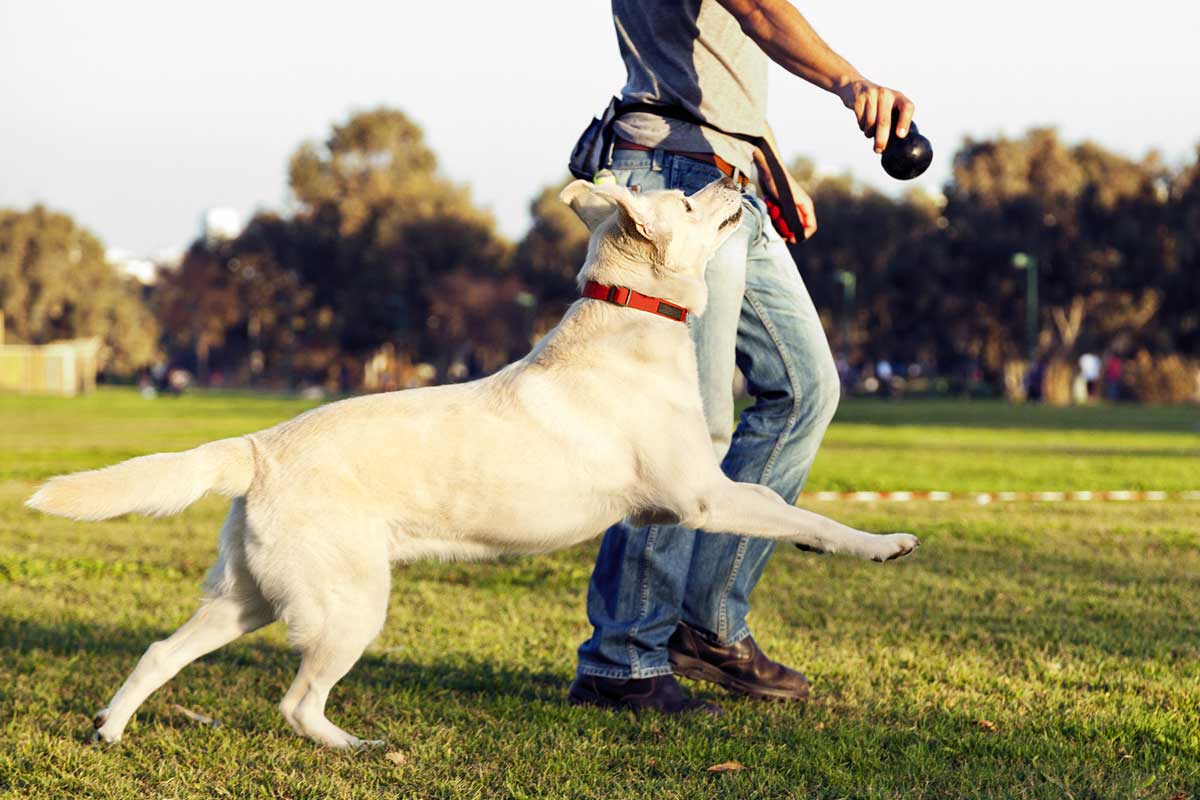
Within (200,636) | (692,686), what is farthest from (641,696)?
(200,636)

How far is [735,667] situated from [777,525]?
0.89m

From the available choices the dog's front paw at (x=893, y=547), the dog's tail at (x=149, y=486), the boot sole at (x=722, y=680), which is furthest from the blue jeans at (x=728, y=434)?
the dog's tail at (x=149, y=486)

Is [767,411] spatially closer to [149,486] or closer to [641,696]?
[641,696]

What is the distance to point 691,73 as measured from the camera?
4.47 meters

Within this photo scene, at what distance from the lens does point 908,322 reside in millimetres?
60344

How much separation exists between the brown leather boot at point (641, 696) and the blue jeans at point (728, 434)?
0.10 ft

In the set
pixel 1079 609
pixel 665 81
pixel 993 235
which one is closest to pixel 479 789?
pixel 665 81

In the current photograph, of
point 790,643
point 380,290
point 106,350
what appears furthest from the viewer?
point 106,350

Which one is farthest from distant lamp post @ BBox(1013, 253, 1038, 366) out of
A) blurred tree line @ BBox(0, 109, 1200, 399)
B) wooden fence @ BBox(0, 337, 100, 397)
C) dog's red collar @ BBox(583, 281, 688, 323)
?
dog's red collar @ BBox(583, 281, 688, 323)

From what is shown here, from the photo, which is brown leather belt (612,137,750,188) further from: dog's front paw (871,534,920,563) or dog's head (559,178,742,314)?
dog's front paw (871,534,920,563)

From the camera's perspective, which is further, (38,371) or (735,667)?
(38,371)

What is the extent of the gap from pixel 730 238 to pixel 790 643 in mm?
1864

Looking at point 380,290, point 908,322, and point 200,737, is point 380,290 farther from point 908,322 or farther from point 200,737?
point 200,737

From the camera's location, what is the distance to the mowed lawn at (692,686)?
12.0ft
